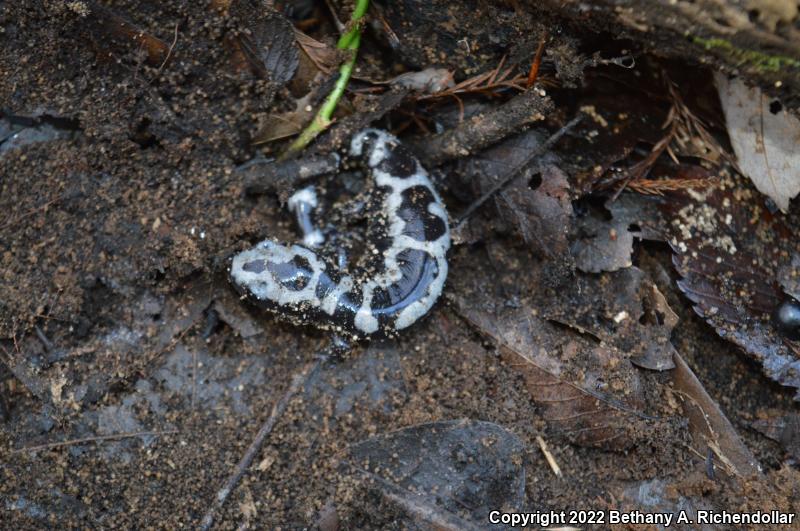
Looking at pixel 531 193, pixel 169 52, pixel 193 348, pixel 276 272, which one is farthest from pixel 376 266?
pixel 169 52

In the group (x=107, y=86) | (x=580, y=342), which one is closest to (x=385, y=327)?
(x=580, y=342)

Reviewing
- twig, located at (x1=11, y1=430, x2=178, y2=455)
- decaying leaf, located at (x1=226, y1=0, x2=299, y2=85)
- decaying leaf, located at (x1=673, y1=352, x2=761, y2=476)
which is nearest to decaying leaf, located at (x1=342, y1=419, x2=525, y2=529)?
decaying leaf, located at (x1=673, y1=352, x2=761, y2=476)

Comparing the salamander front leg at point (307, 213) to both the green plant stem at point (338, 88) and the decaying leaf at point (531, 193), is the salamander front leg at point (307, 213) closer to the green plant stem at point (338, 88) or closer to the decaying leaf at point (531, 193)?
the green plant stem at point (338, 88)

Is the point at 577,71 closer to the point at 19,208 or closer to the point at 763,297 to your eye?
the point at 763,297

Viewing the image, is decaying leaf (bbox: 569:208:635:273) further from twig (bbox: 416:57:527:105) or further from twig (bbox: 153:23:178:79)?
twig (bbox: 153:23:178:79)

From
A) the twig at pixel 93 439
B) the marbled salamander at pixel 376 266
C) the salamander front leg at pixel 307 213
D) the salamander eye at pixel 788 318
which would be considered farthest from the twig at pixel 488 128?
the twig at pixel 93 439

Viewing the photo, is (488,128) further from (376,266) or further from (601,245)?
(376,266)
